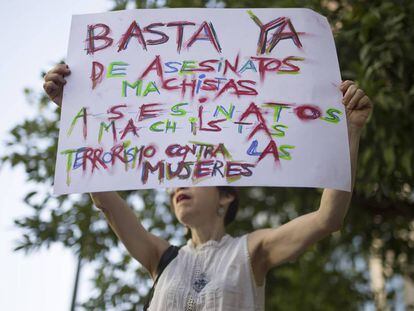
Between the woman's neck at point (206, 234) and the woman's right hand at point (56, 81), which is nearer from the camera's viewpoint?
the woman's right hand at point (56, 81)

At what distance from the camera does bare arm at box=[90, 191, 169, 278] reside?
2600 mm

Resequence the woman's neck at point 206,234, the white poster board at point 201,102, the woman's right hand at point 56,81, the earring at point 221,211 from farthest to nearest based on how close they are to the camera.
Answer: the earring at point 221,211 → the woman's neck at point 206,234 → the woman's right hand at point 56,81 → the white poster board at point 201,102

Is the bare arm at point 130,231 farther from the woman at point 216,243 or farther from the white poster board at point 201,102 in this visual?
the white poster board at point 201,102

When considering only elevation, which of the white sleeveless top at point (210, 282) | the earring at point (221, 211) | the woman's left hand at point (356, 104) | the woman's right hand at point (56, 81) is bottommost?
the white sleeveless top at point (210, 282)

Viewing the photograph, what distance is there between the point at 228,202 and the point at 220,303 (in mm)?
608

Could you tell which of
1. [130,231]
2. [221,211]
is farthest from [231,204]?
[130,231]

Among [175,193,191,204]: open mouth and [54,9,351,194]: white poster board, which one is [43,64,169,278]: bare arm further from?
[175,193,191,204]: open mouth

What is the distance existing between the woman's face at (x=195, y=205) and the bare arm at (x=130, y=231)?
0.15 metres

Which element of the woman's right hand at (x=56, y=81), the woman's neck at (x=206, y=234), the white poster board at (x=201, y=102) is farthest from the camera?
the woman's neck at (x=206, y=234)

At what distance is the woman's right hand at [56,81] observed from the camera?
2539 millimetres

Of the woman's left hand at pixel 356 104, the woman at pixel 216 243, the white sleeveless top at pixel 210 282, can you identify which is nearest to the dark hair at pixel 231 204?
the woman at pixel 216 243

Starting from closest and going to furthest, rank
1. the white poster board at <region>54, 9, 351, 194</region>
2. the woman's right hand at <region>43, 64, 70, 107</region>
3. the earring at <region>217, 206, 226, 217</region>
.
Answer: the white poster board at <region>54, 9, 351, 194</region> → the woman's right hand at <region>43, 64, 70, 107</region> → the earring at <region>217, 206, 226, 217</region>

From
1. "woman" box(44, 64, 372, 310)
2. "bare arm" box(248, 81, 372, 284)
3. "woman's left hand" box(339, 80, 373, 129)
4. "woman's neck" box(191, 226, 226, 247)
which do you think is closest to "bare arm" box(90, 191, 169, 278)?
"woman" box(44, 64, 372, 310)

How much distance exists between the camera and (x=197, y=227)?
8.84 feet
